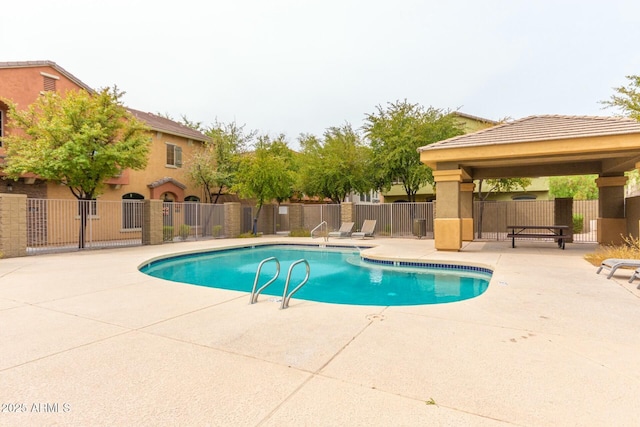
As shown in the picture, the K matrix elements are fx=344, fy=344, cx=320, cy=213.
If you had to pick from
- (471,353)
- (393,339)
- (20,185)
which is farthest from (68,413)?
(20,185)

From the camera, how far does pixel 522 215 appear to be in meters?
20.5

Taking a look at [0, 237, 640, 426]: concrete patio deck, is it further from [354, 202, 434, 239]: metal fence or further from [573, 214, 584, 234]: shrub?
[573, 214, 584, 234]: shrub

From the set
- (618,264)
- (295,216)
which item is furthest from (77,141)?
(618,264)

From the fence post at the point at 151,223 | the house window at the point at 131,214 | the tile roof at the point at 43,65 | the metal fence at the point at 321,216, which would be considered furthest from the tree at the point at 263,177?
the tile roof at the point at 43,65

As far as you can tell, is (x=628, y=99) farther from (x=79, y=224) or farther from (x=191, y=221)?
(x=79, y=224)

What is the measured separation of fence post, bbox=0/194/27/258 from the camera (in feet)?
38.5

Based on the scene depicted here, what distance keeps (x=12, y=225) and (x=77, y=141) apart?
3.69 meters

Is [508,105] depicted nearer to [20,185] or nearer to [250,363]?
[250,363]

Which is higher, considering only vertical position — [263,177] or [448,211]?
[263,177]

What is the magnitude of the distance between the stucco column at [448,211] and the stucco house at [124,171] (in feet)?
46.2

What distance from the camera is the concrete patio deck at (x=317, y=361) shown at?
2.51 metres

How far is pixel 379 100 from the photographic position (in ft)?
73.2

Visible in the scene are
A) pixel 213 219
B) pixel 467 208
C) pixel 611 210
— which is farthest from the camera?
pixel 213 219

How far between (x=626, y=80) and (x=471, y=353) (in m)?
13.5
